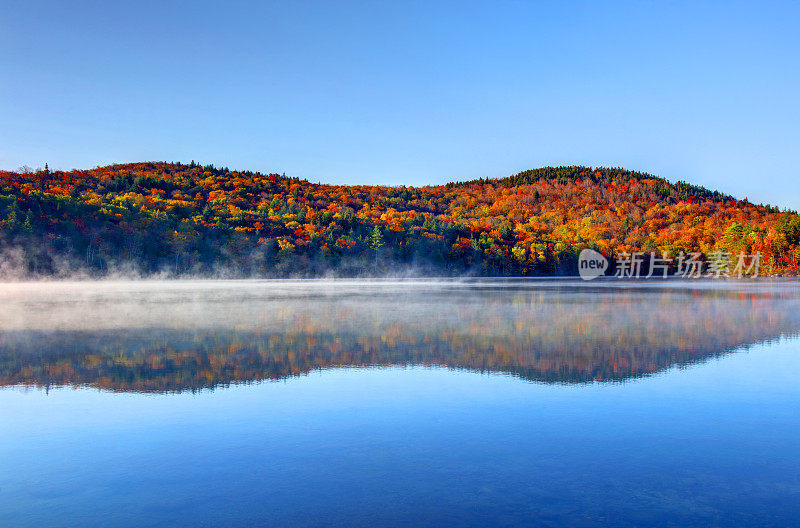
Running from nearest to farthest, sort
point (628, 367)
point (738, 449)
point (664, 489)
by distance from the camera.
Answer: point (664, 489) → point (738, 449) → point (628, 367)

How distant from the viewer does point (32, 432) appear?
679 centimetres

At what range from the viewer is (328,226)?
100m

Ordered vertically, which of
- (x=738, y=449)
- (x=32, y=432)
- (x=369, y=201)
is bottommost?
(x=32, y=432)

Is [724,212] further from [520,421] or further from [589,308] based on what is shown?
[520,421]

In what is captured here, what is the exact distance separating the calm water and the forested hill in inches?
2817

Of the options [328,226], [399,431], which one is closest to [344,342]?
[399,431]

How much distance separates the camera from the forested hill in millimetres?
79312

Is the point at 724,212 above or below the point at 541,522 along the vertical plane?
above

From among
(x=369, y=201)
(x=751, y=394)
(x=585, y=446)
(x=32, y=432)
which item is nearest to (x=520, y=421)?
(x=585, y=446)

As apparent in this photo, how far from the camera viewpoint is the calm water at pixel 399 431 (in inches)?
188

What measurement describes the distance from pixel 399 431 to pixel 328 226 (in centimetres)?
9417

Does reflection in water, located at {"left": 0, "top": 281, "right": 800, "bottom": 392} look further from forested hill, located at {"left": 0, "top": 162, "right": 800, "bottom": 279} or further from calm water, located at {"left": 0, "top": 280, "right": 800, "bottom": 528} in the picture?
forested hill, located at {"left": 0, "top": 162, "right": 800, "bottom": 279}

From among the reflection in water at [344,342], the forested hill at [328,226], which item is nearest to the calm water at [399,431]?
the reflection in water at [344,342]

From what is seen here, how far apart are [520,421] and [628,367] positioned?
439 centimetres
